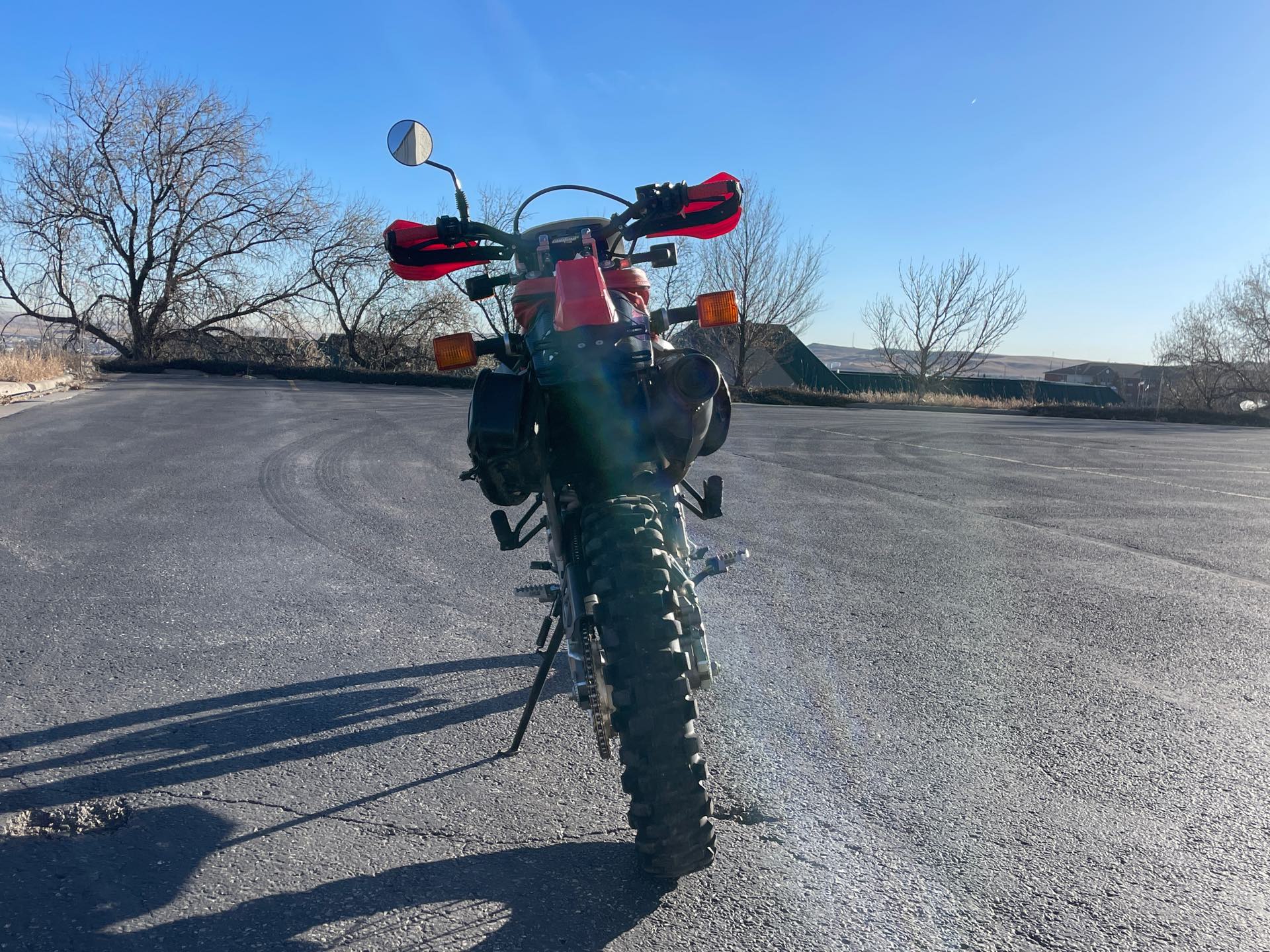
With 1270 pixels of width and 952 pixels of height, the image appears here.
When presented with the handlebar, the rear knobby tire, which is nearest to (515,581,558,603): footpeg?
the rear knobby tire

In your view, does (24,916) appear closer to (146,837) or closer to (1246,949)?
(146,837)

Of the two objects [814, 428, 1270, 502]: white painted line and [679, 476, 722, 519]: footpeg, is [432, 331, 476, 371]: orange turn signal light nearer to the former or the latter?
[679, 476, 722, 519]: footpeg

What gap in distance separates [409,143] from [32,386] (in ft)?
54.6

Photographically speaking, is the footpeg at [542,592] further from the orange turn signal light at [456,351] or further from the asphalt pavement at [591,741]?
the orange turn signal light at [456,351]

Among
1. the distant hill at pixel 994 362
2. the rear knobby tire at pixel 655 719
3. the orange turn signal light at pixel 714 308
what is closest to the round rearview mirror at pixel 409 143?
the orange turn signal light at pixel 714 308

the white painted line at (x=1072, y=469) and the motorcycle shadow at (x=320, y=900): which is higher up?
the white painted line at (x=1072, y=469)

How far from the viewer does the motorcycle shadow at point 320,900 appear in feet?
6.79

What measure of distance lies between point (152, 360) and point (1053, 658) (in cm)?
3283

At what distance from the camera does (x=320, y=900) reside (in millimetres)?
2217

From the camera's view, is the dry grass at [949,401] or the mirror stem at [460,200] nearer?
the mirror stem at [460,200]

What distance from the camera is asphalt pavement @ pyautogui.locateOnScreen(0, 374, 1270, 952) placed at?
2211 millimetres

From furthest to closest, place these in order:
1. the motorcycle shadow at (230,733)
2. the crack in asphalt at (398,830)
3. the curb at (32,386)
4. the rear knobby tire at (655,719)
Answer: the curb at (32,386)
the motorcycle shadow at (230,733)
the crack in asphalt at (398,830)
the rear knobby tire at (655,719)

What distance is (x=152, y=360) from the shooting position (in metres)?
31.3

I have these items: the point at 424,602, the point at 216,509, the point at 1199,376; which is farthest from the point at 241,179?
the point at 1199,376
